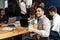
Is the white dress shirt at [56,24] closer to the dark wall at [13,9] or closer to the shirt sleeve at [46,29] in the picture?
the shirt sleeve at [46,29]

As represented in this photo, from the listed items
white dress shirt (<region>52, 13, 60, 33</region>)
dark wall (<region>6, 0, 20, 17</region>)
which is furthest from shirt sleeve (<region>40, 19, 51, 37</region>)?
dark wall (<region>6, 0, 20, 17</region>)

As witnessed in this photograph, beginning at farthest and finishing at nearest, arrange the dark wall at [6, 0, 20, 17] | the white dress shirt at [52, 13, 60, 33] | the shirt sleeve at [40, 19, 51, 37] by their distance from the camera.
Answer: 1. the dark wall at [6, 0, 20, 17]
2. the white dress shirt at [52, 13, 60, 33]
3. the shirt sleeve at [40, 19, 51, 37]

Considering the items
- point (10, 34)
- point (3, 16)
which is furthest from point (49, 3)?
point (10, 34)

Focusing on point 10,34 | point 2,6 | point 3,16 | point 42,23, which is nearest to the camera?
point 10,34

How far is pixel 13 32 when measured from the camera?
10.0 feet

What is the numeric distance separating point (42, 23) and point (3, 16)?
2.17m

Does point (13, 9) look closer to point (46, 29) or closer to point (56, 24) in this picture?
point (56, 24)

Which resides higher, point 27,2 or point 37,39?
point 27,2

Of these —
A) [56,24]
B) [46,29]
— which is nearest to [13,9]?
[56,24]

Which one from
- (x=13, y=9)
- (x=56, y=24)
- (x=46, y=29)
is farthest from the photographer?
(x=13, y=9)

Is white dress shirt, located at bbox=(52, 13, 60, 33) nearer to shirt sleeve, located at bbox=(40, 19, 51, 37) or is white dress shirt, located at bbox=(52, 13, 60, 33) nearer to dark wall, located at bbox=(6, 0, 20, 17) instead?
shirt sleeve, located at bbox=(40, 19, 51, 37)

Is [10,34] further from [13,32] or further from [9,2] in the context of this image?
[9,2]

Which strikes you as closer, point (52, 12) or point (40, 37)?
point (40, 37)

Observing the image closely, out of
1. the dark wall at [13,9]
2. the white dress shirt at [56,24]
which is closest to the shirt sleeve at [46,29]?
the white dress shirt at [56,24]
